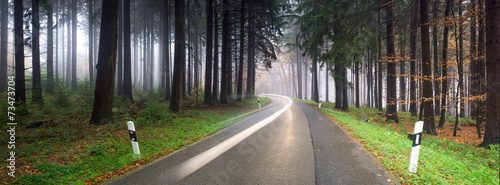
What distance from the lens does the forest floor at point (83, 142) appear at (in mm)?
4227

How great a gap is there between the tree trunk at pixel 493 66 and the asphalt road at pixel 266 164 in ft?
15.2

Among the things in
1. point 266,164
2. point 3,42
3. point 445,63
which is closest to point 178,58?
point 266,164

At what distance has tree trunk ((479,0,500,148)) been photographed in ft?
20.6

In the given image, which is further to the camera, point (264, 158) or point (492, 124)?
point (492, 124)

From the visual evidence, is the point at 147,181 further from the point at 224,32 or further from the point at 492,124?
the point at 224,32

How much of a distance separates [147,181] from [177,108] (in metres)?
8.29

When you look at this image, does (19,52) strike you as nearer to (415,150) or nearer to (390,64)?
(415,150)

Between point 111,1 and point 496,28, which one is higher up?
point 111,1

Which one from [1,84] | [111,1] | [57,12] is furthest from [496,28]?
[57,12]

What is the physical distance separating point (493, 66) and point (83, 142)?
1318cm

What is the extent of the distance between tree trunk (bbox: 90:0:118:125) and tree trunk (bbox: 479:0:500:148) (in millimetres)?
13358

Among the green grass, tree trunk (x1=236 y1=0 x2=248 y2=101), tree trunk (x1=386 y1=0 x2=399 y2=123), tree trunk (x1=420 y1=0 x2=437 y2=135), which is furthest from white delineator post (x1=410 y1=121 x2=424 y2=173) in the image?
tree trunk (x1=236 y1=0 x2=248 y2=101)

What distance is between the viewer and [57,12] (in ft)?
71.8

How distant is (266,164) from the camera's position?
4.64m
